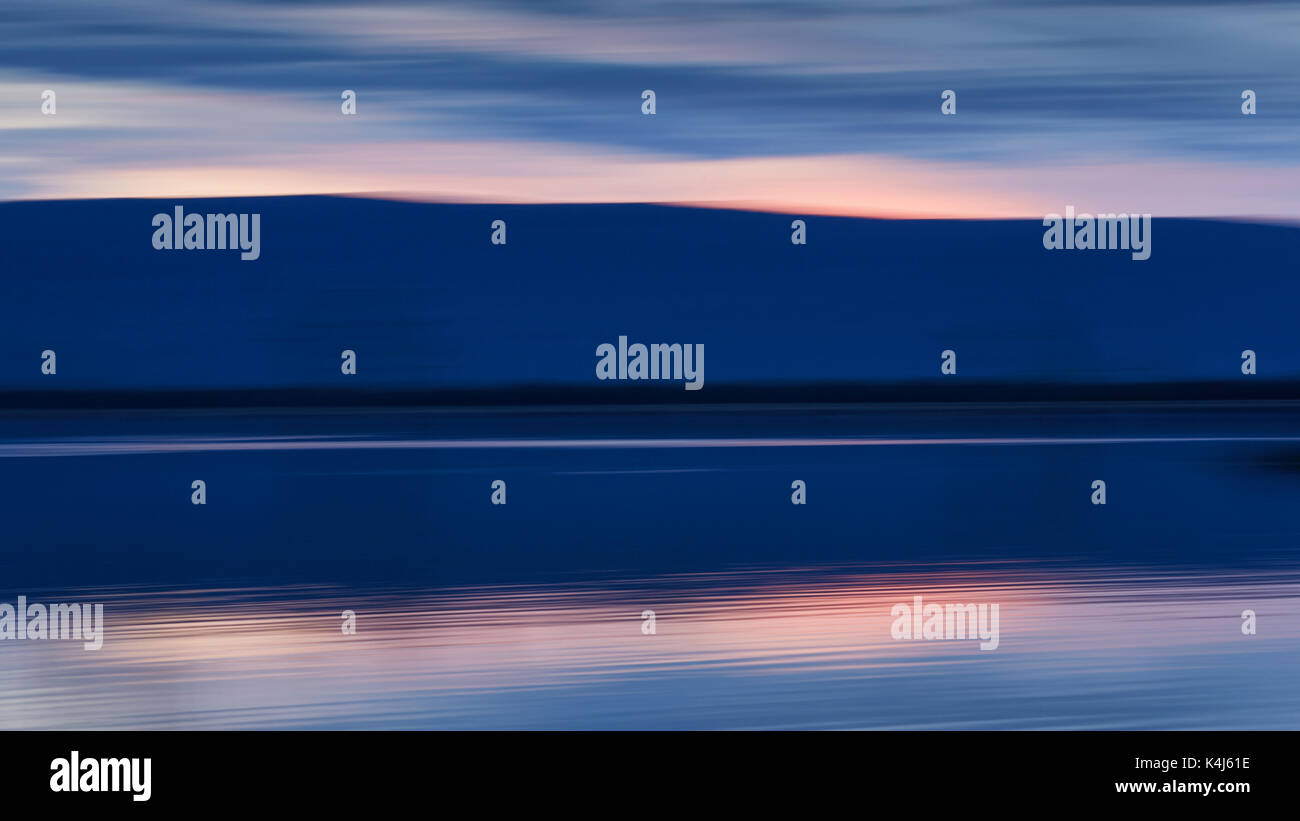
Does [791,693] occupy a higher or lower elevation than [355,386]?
lower

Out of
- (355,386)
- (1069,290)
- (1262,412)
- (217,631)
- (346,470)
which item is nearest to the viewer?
(217,631)

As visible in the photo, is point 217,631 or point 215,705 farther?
point 217,631

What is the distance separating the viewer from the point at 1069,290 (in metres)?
29.1

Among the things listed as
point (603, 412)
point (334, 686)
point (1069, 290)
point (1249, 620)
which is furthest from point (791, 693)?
point (1069, 290)

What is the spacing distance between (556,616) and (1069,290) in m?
25.3

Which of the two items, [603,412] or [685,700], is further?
[603,412]

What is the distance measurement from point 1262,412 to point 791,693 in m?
18.3

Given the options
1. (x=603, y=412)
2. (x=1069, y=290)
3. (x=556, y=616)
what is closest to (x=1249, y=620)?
(x=556, y=616)

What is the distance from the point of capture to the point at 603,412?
2159 centimetres
